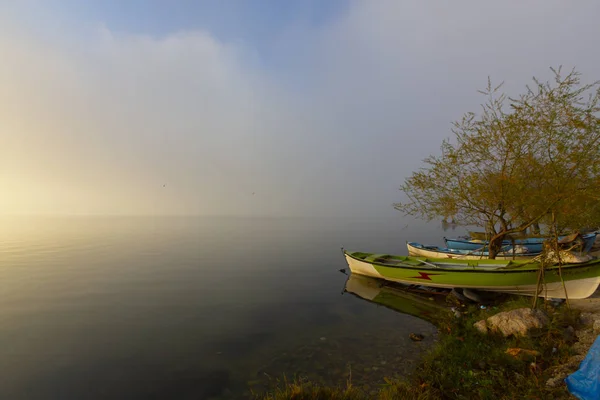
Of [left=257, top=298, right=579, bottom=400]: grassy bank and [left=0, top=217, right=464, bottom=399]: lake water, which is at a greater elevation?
[left=257, top=298, right=579, bottom=400]: grassy bank

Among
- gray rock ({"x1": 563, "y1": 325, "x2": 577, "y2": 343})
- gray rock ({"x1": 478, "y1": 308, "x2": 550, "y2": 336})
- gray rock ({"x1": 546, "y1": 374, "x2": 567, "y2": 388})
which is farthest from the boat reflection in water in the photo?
gray rock ({"x1": 546, "y1": 374, "x2": 567, "y2": 388})

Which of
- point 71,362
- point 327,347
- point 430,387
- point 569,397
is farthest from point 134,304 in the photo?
point 569,397

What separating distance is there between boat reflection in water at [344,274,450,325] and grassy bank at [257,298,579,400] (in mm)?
4665

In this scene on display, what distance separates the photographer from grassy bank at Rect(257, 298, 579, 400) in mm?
6742

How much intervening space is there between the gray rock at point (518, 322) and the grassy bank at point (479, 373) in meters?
0.22

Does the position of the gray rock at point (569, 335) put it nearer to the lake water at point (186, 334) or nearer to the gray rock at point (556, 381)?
the gray rock at point (556, 381)

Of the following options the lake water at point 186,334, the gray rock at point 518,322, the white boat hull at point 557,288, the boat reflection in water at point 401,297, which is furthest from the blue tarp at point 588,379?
the boat reflection in water at point 401,297

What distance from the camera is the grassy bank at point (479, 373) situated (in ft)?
22.1

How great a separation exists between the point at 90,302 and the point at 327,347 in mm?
15629

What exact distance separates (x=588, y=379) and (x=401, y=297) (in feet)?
41.3

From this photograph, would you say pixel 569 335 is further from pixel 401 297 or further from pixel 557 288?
pixel 401 297

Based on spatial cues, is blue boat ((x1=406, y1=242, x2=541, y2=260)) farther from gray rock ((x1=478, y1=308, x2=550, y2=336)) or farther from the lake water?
gray rock ((x1=478, y1=308, x2=550, y2=336))

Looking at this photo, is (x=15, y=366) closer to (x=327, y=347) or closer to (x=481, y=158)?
(x=327, y=347)

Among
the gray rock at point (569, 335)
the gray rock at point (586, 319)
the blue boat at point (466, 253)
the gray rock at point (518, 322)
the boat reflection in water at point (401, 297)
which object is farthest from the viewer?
the blue boat at point (466, 253)
